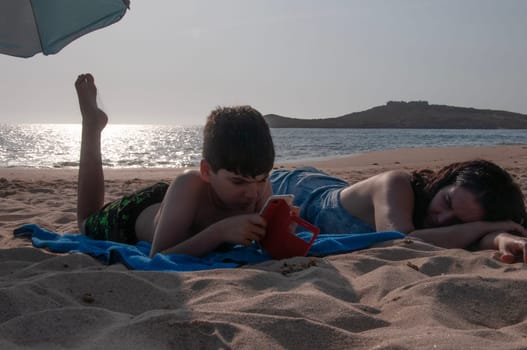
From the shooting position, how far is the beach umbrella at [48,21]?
3691 millimetres

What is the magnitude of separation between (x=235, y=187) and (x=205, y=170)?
0.66 ft

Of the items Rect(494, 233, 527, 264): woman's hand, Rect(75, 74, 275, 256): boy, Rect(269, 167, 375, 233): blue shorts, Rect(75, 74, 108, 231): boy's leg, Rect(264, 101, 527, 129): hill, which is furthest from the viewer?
Rect(264, 101, 527, 129): hill

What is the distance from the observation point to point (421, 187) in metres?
3.07

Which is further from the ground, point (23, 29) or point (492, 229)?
point (23, 29)

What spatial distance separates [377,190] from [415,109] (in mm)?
55287

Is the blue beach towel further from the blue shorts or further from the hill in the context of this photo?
the hill

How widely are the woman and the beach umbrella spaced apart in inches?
78.6

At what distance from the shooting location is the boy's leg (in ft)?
11.9

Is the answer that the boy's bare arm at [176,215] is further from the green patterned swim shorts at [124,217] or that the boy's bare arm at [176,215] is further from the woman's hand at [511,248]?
the woman's hand at [511,248]

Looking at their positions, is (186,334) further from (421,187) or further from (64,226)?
(64,226)

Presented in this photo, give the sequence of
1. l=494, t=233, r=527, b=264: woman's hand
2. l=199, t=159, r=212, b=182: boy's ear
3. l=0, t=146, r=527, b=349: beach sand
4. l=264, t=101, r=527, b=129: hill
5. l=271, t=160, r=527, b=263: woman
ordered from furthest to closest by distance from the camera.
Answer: l=264, t=101, r=527, b=129: hill
l=271, t=160, r=527, b=263: woman
l=199, t=159, r=212, b=182: boy's ear
l=494, t=233, r=527, b=264: woman's hand
l=0, t=146, r=527, b=349: beach sand

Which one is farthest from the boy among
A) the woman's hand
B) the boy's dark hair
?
the woman's hand

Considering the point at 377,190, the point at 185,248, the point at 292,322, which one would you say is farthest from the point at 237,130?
the point at 292,322

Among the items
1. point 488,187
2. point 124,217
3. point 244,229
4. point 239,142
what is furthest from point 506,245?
point 124,217
